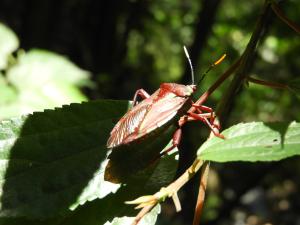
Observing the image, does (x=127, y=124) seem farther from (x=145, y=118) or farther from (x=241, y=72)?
(x=241, y=72)

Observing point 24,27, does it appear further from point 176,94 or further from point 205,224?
point 176,94

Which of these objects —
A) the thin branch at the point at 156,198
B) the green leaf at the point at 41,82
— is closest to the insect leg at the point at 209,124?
the thin branch at the point at 156,198

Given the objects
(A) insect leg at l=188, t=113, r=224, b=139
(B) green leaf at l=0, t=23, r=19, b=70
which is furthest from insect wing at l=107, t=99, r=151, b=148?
(B) green leaf at l=0, t=23, r=19, b=70

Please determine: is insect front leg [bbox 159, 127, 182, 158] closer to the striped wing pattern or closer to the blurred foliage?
the striped wing pattern

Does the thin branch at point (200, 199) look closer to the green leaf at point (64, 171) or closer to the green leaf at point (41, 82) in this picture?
the green leaf at point (64, 171)

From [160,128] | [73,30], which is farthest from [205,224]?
[160,128]

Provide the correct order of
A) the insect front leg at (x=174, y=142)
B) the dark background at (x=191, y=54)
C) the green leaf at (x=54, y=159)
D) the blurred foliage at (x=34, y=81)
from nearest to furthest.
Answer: the green leaf at (x=54, y=159)
the insect front leg at (x=174, y=142)
the blurred foliage at (x=34, y=81)
the dark background at (x=191, y=54)

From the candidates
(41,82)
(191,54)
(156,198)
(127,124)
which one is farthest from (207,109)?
(191,54)
